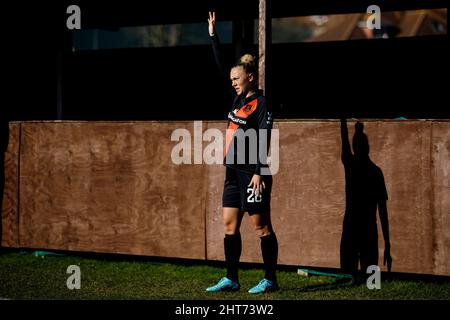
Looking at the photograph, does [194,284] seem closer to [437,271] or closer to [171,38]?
[437,271]

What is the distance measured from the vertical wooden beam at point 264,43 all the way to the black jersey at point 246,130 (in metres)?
0.89

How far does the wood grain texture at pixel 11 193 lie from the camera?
860cm

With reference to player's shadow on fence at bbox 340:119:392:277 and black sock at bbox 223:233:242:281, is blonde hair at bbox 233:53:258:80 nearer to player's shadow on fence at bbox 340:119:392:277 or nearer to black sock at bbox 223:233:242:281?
player's shadow on fence at bbox 340:119:392:277

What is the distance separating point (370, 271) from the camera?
7.12 metres

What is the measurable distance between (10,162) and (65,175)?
80cm

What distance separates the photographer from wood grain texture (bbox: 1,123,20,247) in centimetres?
860

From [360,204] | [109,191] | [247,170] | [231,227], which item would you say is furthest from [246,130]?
[109,191]

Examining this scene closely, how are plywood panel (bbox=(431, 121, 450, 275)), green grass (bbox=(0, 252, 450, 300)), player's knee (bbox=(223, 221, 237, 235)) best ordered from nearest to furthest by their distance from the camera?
green grass (bbox=(0, 252, 450, 300)), player's knee (bbox=(223, 221, 237, 235)), plywood panel (bbox=(431, 121, 450, 275))

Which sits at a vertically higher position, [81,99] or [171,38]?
[171,38]

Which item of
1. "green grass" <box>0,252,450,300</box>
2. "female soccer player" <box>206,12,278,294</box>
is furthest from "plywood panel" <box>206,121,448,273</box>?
"female soccer player" <box>206,12,278,294</box>

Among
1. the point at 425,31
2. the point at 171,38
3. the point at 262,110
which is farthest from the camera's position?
the point at 171,38

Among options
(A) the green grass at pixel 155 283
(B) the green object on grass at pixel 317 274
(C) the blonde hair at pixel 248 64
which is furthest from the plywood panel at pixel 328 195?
(C) the blonde hair at pixel 248 64

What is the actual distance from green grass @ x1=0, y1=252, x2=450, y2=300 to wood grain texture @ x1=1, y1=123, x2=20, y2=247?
351 mm
